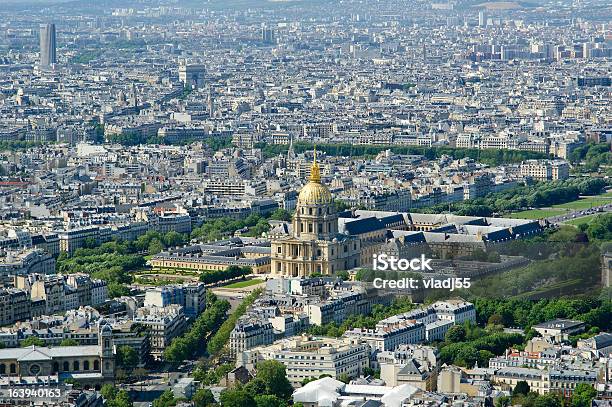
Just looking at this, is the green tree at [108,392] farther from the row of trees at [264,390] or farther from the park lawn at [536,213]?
the park lawn at [536,213]

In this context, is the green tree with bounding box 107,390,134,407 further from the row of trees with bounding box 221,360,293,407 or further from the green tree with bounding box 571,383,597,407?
the green tree with bounding box 571,383,597,407

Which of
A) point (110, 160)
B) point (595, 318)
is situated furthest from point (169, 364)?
point (110, 160)

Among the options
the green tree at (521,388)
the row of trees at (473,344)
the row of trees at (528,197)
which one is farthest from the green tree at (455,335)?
the row of trees at (528,197)

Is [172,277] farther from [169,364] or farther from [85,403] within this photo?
[85,403]

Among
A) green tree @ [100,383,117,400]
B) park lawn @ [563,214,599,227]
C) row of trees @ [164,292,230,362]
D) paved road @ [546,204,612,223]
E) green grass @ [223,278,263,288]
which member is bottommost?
paved road @ [546,204,612,223]

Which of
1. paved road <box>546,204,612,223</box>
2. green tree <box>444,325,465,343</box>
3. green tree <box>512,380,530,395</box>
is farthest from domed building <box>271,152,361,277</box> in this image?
green tree <box>512,380,530,395</box>

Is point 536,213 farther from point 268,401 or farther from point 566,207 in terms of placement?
point 268,401
